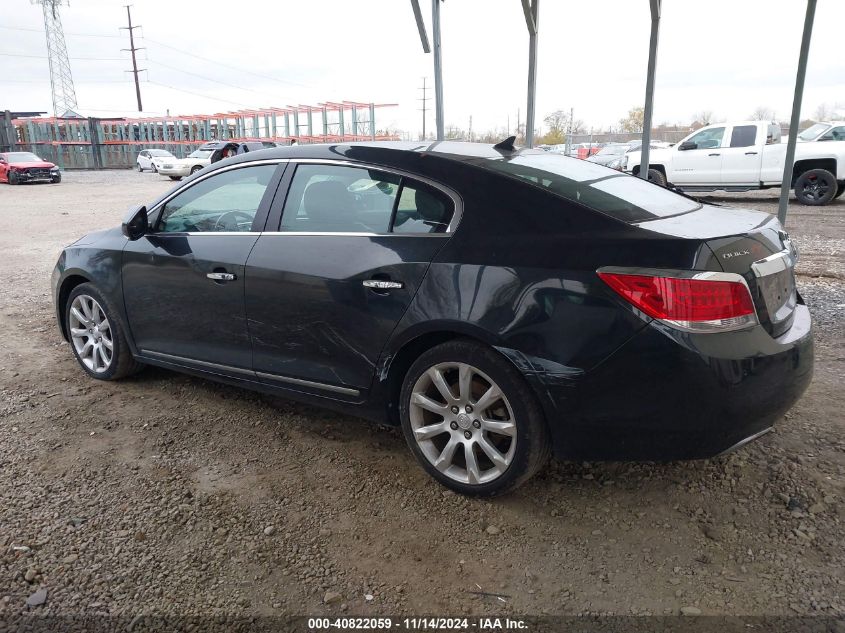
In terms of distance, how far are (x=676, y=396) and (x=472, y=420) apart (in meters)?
0.85

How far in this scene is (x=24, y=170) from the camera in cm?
2833

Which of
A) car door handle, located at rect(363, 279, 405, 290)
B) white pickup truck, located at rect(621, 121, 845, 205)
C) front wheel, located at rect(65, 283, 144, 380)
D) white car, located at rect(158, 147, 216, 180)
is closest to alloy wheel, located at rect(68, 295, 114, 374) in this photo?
front wheel, located at rect(65, 283, 144, 380)

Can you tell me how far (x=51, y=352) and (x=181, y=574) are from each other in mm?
3410

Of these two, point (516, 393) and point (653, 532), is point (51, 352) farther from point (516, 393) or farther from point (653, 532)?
point (653, 532)

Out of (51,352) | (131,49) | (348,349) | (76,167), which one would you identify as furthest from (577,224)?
(131,49)

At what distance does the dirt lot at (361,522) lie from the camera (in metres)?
2.40

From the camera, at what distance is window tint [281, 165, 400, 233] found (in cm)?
319

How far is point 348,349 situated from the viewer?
10.5ft

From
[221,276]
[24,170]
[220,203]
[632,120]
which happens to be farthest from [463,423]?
[632,120]

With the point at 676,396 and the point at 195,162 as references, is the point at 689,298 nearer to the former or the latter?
the point at 676,396

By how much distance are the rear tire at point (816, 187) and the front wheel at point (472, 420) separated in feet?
46.9

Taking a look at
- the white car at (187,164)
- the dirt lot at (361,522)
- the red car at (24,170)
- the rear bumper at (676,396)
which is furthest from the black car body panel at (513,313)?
the red car at (24,170)

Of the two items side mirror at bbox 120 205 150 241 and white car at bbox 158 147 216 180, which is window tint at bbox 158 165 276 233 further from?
white car at bbox 158 147 216 180

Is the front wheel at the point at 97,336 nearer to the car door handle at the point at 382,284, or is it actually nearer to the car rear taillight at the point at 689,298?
the car door handle at the point at 382,284
